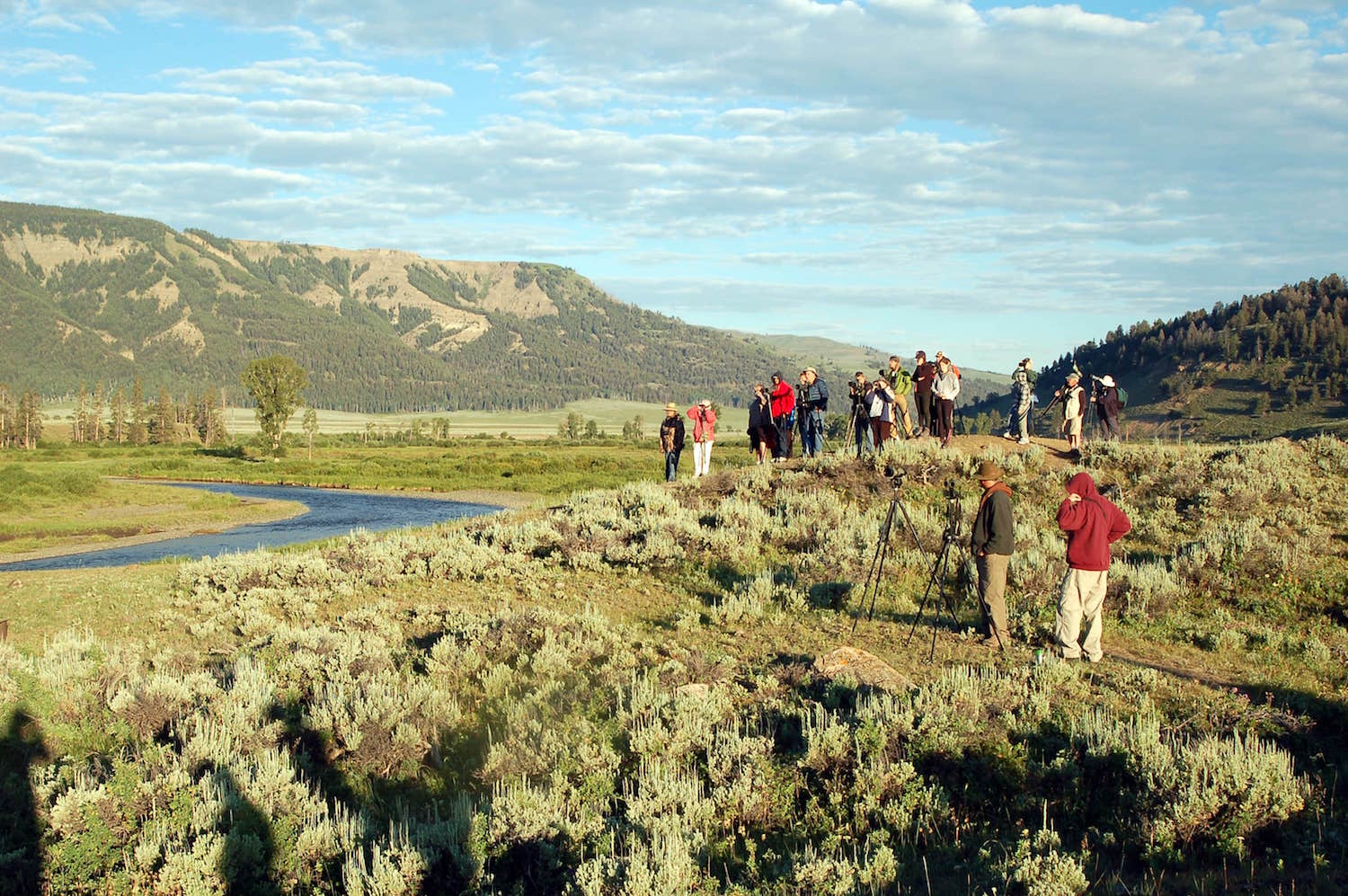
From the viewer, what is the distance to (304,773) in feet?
27.7

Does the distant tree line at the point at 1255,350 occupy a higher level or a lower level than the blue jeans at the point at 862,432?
higher

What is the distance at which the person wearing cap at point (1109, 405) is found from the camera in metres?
20.8

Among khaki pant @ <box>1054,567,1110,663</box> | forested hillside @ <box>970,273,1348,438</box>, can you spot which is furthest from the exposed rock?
forested hillside @ <box>970,273,1348,438</box>

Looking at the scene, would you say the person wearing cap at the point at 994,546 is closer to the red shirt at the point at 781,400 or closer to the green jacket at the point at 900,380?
the green jacket at the point at 900,380

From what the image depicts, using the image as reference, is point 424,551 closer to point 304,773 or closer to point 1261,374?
point 304,773

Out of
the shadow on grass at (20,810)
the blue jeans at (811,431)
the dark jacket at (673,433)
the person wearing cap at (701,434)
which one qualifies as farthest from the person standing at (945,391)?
the shadow on grass at (20,810)

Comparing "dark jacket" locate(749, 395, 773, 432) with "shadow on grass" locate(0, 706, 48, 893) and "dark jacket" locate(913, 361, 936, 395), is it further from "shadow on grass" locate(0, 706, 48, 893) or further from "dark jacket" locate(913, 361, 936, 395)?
"shadow on grass" locate(0, 706, 48, 893)

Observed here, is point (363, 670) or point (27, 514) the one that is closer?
point (363, 670)

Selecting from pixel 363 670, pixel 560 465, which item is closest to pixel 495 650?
pixel 363 670

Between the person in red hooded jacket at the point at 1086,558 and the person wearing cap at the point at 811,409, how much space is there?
11.2 metres

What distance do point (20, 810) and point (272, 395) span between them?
76004 mm

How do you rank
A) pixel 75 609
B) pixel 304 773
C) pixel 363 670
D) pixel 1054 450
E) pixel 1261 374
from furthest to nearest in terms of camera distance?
pixel 1261 374 < pixel 1054 450 < pixel 75 609 < pixel 363 670 < pixel 304 773

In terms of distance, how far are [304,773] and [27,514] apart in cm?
3625

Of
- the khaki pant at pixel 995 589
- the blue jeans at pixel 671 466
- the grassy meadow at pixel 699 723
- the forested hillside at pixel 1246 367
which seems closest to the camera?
the grassy meadow at pixel 699 723
